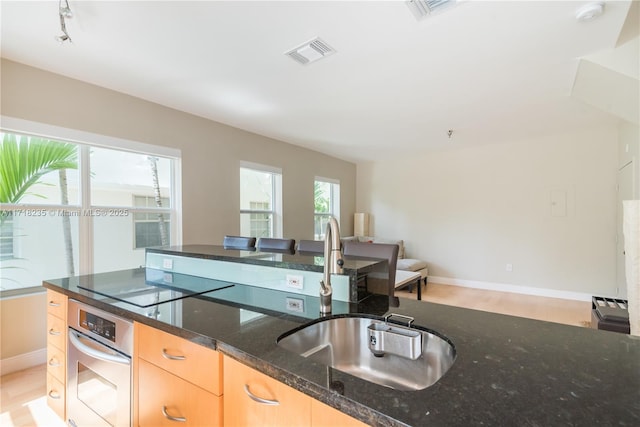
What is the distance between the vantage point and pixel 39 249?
269cm

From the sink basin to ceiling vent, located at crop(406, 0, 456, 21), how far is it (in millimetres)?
1836

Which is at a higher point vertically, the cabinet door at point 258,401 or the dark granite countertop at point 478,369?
the dark granite countertop at point 478,369

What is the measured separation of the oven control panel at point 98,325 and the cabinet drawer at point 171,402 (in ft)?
0.76

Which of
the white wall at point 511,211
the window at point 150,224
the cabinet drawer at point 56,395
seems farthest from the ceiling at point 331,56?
the cabinet drawer at point 56,395

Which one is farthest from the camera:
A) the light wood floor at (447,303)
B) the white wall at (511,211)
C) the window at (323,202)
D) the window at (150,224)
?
the window at (323,202)

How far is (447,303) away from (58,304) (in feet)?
14.5

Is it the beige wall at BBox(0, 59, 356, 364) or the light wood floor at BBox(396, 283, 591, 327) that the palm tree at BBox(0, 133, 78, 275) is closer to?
Result: the beige wall at BBox(0, 59, 356, 364)

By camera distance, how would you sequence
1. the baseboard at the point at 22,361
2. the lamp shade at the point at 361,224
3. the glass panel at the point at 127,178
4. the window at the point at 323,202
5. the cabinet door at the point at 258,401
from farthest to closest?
the lamp shade at the point at 361,224, the window at the point at 323,202, the glass panel at the point at 127,178, the baseboard at the point at 22,361, the cabinet door at the point at 258,401

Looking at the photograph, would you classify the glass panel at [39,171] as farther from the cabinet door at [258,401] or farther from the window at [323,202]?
the window at [323,202]

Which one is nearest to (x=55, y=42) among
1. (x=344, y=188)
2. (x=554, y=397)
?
(x=554, y=397)

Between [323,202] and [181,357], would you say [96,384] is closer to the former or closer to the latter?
[181,357]

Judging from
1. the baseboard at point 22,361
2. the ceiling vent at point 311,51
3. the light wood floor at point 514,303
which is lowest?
the light wood floor at point 514,303

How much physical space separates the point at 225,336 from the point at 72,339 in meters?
1.13

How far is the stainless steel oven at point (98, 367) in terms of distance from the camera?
1.29m
